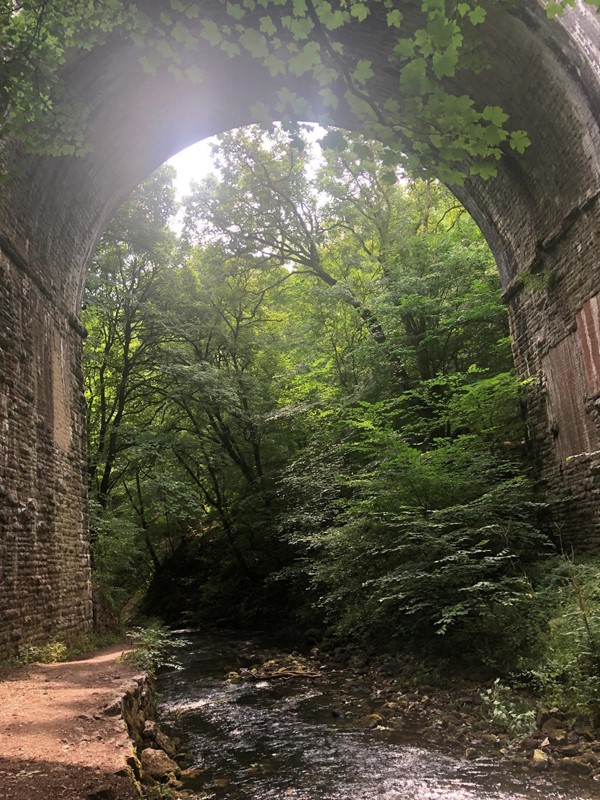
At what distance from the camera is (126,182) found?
11594mm

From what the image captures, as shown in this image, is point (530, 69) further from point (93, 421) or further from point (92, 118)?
point (93, 421)

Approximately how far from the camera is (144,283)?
1688cm

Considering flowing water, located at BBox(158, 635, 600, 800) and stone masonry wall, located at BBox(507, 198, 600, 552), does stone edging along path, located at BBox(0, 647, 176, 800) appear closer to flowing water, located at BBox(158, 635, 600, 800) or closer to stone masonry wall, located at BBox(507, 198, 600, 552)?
flowing water, located at BBox(158, 635, 600, 800)

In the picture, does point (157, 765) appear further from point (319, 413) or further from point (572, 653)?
point (319, 413)

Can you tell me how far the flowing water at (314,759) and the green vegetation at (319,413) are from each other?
1.66 meters

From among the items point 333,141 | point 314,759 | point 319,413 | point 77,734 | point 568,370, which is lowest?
point 314,759

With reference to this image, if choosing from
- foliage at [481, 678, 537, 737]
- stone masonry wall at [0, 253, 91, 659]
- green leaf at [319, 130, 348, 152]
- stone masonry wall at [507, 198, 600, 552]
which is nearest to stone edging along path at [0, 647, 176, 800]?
stone masonry wall at [0, 253, 91, 659]

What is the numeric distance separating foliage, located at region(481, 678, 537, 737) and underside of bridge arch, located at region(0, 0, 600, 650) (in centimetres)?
292

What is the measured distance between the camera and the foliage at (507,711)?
5.52 metres

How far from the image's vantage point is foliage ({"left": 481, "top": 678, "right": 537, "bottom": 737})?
5516mm

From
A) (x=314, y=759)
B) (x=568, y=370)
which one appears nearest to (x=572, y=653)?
(x=314, y=759)

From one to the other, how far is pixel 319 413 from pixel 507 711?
409 inches

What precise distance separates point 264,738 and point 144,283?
13383 mm

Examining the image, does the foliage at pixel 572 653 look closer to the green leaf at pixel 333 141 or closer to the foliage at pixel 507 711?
the foliage at pixel 507 711
